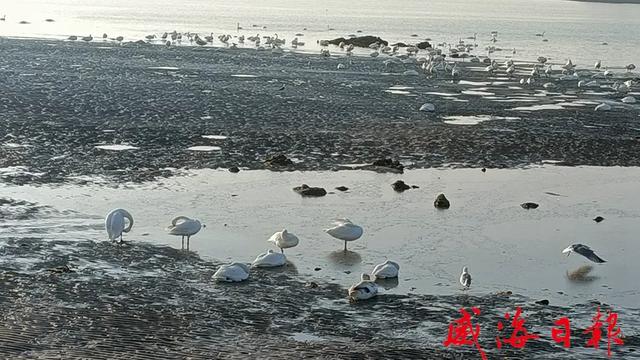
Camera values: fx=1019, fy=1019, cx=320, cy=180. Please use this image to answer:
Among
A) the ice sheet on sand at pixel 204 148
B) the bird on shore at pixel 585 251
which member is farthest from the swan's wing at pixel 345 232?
the ice sheet on sand at pixel 204 148

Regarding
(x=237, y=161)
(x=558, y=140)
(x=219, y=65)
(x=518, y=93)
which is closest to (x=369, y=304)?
(x=237, y=161)

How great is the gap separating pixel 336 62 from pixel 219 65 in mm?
6793

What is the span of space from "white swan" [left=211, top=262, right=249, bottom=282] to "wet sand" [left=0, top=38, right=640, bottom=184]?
6721 mm

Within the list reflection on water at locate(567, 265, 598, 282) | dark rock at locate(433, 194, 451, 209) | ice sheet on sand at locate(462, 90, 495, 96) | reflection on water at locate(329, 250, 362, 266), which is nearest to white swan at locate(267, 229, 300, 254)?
reflection on water at locate(329, 250, 362, 266)

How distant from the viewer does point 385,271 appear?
502 inches

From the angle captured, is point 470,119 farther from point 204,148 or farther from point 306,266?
point 306,266

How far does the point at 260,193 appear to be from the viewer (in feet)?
59.2

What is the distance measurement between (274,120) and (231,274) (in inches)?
554

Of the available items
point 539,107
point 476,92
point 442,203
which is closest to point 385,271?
point 442,203

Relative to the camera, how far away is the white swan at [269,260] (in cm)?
1307

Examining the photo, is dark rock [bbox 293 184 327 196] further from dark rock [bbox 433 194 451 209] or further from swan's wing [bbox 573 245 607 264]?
swan's wing [bbox 573 245 607 264]

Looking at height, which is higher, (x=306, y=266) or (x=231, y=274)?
(x=231, y=274)

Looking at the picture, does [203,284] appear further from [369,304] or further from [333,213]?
[333,213]

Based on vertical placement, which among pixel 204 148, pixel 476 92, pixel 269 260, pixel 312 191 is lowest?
pixel 476 92
